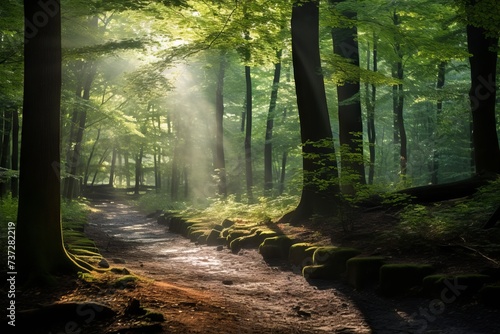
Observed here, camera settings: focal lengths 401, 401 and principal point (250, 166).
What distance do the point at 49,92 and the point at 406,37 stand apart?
9.74m

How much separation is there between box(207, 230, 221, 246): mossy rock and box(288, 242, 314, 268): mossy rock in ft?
13.6

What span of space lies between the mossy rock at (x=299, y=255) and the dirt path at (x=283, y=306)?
0.22 metres

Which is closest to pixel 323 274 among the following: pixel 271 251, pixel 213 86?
pixel 271 251

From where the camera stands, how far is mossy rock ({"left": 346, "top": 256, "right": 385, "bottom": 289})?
639 centimetres

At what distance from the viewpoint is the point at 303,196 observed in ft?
34.6

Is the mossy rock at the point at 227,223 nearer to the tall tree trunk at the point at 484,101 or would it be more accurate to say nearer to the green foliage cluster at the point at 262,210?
the green foliage cluster at the point at 262,210

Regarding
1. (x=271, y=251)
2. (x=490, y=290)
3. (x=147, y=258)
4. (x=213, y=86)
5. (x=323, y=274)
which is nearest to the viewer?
(x=490, y=290)

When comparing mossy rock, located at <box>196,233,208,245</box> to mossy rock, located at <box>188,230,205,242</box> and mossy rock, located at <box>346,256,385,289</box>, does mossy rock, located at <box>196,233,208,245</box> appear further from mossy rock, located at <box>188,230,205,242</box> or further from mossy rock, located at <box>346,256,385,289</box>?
mossy rock, located at <box>346,256,385,289</box>

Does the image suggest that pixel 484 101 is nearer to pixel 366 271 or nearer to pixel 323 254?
pixel 323 254

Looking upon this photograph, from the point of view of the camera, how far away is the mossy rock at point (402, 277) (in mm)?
5750

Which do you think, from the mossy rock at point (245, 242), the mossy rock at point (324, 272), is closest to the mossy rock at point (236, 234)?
the mossy rock at point (245, 242)

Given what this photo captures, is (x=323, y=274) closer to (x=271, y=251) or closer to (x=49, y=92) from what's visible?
(x=271, y=251)

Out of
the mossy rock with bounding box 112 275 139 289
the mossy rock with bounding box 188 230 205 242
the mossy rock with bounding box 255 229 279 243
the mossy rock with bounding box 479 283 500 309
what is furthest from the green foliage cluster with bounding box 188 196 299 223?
the mossy rock with bounding box 479 283 500 309

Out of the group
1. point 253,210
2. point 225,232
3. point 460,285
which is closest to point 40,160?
point 460,285
